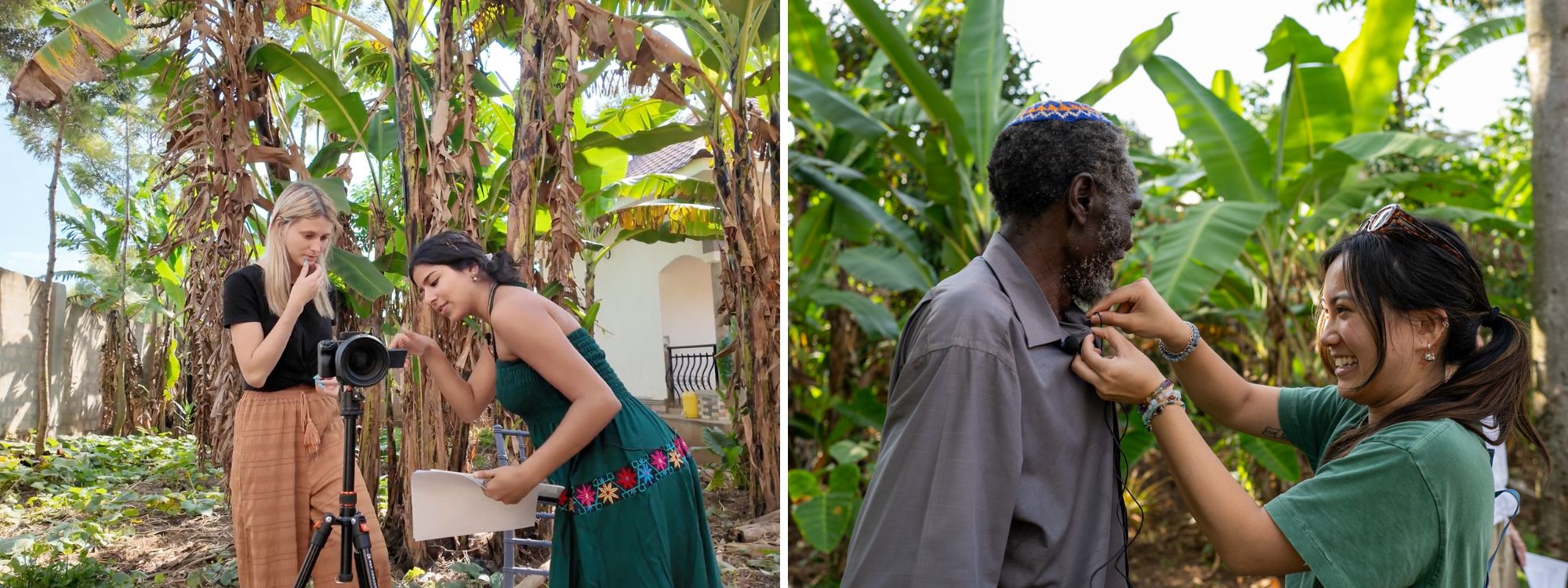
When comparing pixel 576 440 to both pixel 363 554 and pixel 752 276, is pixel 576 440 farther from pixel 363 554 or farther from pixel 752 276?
pixel 752 276

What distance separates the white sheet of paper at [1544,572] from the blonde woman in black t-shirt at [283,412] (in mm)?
3272

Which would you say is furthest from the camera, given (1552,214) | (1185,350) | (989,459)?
(1552,214)

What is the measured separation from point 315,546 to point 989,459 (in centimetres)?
137

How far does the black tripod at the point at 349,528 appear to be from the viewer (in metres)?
1.79

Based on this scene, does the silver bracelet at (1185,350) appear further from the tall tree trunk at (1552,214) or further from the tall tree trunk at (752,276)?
the tall tree trunk at (1552,214)

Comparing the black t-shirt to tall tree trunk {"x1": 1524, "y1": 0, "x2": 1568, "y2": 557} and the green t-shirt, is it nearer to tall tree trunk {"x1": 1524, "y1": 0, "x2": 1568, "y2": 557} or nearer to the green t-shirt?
the green t-shirt

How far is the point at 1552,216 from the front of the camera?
10.9ft

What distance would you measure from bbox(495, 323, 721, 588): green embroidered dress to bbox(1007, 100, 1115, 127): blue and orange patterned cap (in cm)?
94

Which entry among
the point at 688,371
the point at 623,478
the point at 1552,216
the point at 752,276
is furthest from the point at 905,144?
the point at 623,478

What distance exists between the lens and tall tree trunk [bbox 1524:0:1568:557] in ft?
10.8

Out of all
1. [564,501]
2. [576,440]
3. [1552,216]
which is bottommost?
[564,501]

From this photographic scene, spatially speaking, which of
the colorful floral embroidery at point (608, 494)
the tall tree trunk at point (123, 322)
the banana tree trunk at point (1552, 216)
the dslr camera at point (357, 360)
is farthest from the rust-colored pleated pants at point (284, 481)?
the banana tree trunk at point (1552, 216)

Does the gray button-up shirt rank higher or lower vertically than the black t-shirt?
lower

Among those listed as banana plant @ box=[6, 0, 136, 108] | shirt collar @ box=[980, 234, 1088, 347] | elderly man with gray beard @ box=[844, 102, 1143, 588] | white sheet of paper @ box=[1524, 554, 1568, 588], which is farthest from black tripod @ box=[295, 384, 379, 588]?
white sheet of paper @ box=[1524, 554, 1568, 588]
